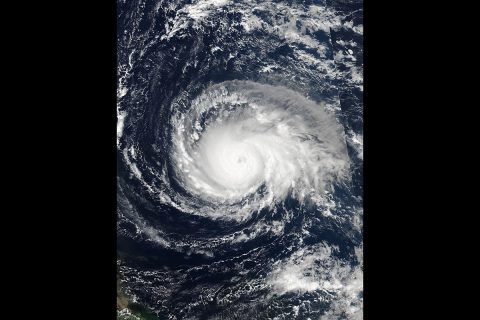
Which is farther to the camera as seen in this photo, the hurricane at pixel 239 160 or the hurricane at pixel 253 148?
the hurricane at pixel 253 148

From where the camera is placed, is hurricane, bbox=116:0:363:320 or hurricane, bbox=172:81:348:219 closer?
hurricane, bbox=116:0:363:320

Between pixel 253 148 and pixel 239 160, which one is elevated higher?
pixel 253 148

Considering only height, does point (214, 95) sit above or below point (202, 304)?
above
